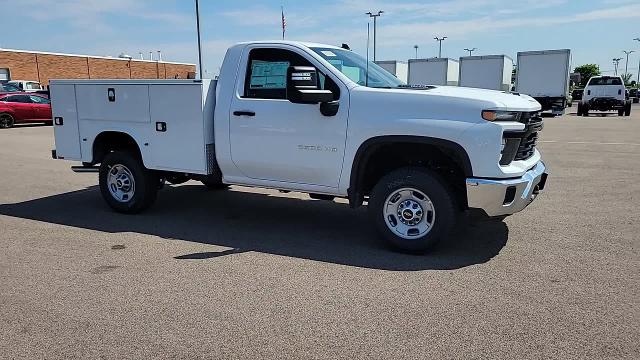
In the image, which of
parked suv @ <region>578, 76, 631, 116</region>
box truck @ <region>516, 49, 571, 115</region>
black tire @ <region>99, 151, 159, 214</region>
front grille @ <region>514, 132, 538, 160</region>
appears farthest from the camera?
parked suv @ <region>578, 76, 631, 116</region>

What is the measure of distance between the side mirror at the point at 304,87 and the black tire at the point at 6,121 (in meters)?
20.3

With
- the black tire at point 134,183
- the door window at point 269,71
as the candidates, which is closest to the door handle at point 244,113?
the door window at point 269,71

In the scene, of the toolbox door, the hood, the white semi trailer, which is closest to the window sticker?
the hood

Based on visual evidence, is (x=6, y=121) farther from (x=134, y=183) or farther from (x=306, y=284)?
(x=306, y=284)

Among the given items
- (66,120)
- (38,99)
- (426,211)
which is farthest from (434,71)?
(426,211)

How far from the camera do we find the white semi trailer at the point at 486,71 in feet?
98.7

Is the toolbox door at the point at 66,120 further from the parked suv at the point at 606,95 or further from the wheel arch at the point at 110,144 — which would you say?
the parked suv at the point at 606,95

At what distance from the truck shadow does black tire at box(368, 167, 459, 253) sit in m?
0.15

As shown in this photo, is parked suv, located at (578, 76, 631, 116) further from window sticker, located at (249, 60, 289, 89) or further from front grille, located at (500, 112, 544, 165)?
window sticker, located at (249, 60, 289, 89)

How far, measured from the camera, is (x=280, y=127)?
543 centimetres

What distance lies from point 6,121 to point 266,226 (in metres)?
19.5

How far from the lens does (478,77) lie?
1212 inches

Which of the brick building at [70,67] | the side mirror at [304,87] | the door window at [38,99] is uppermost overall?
the brick building at [70,67]

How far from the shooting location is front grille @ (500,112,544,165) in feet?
15.4
